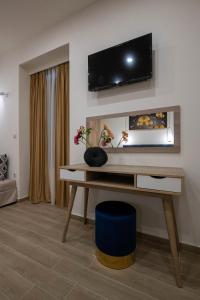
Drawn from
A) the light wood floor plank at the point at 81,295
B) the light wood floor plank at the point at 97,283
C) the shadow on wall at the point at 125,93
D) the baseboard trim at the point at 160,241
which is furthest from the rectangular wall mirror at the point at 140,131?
the light wood floor plank at the point at 81,295

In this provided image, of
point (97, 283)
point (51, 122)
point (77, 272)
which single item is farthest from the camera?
point (51, 122)

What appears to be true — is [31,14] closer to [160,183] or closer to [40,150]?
[40,150]

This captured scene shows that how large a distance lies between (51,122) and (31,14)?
1539mm

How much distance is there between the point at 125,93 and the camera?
199cm

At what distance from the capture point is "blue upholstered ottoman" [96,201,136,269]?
1433 millimetres

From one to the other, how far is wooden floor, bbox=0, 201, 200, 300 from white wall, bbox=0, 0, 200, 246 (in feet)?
1.11

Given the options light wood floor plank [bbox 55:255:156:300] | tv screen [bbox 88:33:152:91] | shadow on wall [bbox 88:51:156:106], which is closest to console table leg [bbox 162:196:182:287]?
light wood floor plank [bbox 55:255:156:300]

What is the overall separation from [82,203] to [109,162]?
0.72 meters

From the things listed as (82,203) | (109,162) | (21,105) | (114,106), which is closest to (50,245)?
(82,203)

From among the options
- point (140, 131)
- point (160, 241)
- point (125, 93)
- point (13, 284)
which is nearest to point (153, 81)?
point (125, 93)

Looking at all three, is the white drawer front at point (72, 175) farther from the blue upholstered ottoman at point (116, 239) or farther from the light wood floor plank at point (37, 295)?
the light wood floor plank at point (37, 295)

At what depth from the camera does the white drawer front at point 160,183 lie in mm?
1247

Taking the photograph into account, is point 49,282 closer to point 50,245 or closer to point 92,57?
point 50,245

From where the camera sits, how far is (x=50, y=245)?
1.78 m
